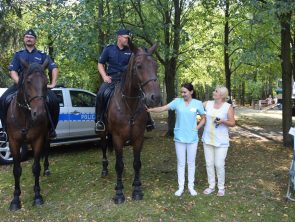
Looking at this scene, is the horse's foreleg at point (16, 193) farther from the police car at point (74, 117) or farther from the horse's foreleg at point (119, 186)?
the police car at point (74, 117)

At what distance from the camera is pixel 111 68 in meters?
7.39

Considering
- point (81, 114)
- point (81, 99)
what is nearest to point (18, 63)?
point (81, 114)

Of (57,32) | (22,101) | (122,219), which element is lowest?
(122,219)

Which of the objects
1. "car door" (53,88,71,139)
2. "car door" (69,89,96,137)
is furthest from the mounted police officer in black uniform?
"car door" (69,89,96,137)

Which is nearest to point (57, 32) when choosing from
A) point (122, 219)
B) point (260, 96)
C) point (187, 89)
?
point (187, 89)

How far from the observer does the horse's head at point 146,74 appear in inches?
213

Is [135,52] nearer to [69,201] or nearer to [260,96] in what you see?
[69,201]

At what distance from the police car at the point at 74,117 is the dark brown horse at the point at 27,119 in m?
3.68

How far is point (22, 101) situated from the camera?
622 cm

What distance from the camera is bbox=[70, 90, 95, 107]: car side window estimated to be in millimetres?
11098

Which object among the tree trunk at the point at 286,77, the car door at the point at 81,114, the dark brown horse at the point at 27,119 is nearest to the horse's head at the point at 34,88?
the dark brown horse at the point at 27,119

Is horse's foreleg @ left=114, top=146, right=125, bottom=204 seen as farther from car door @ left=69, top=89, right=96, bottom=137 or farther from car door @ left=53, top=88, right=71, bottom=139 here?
car door @ left=69, top=89, right=96, bottom=137

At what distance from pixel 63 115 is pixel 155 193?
185 inches

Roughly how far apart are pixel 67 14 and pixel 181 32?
3.33 meters
